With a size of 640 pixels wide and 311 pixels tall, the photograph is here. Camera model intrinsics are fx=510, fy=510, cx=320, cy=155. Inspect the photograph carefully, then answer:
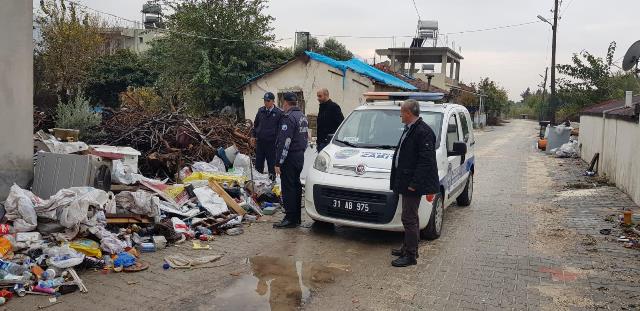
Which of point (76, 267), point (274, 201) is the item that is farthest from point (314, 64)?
point (76, 267)

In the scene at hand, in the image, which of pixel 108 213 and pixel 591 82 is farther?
pixel 591 82

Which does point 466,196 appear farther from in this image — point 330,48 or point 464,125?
point 330,48

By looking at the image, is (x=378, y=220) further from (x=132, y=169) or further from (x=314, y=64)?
(x=314, y=64)

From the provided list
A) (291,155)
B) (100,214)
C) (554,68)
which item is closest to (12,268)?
(100,214)

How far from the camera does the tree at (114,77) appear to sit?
100 feet

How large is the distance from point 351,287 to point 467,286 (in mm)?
1200

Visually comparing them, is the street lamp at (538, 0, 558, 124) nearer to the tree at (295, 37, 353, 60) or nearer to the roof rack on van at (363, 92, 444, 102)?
the tree at (295, 37, 353, 60)

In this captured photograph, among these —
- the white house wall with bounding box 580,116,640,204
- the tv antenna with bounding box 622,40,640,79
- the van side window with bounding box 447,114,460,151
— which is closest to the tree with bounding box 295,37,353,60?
the white house wall with bounding box 580,116,640,204

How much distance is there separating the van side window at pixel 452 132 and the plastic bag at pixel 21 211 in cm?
543

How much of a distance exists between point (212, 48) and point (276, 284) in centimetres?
2018

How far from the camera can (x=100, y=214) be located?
6.00 meters

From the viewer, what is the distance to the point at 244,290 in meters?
5.01

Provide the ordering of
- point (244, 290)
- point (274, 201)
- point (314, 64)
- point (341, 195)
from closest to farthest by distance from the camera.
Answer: point (244, 290), point (341, 195), point (274, 201), point (314, 64)

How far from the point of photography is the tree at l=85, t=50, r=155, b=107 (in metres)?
30.6
